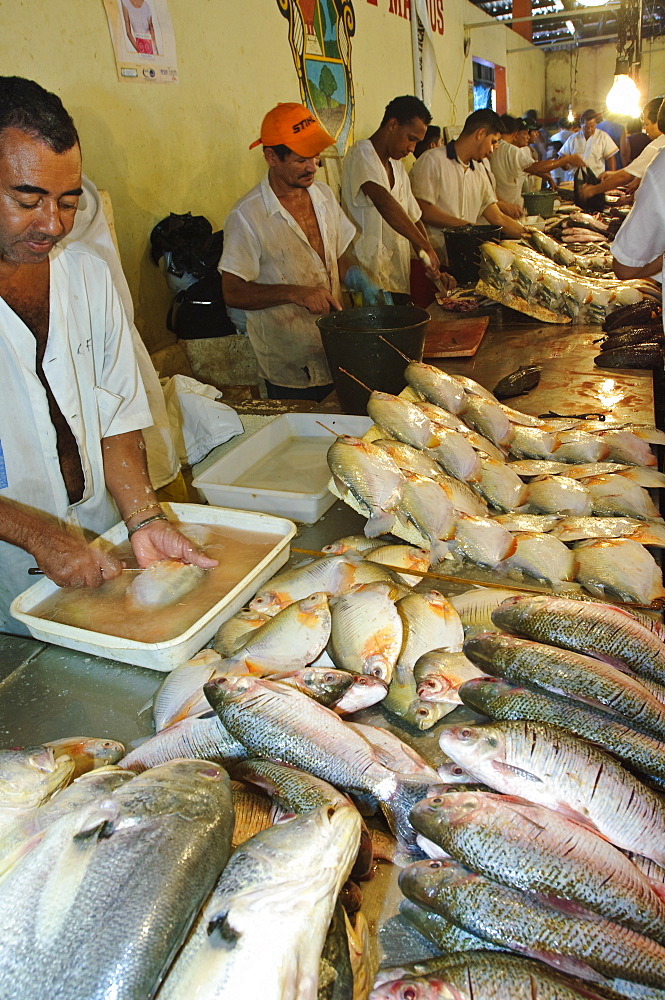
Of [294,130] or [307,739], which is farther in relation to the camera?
[294,130]

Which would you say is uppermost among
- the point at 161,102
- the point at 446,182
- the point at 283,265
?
the point at 161,102

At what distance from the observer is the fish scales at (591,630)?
1.61m

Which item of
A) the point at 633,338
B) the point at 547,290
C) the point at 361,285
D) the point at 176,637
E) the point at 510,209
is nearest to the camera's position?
the point at 176,637

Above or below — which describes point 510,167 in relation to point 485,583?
above

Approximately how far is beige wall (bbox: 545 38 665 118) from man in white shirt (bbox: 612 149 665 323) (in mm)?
23740

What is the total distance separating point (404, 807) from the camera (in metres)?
1.29

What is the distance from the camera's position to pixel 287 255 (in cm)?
A: 475

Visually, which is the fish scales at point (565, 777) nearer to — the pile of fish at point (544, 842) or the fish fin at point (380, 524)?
the pile of fish at point (544, 842)

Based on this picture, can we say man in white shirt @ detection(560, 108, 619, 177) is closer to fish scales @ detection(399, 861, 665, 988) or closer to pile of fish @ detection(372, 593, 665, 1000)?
pile of fish @ detection(372, 593, 665, 1000)

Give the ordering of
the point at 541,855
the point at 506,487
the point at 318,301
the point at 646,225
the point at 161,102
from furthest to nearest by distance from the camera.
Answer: the point at 161,102, the point at 318,301, the point at 646,225, the point at 506,487, the point at 541,855

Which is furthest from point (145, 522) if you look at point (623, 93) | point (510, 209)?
point (623, 93)

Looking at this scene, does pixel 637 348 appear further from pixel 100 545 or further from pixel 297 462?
pixel 100 545

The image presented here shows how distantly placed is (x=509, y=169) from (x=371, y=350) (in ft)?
28.6

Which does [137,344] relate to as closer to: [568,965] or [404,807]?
[404,807]
